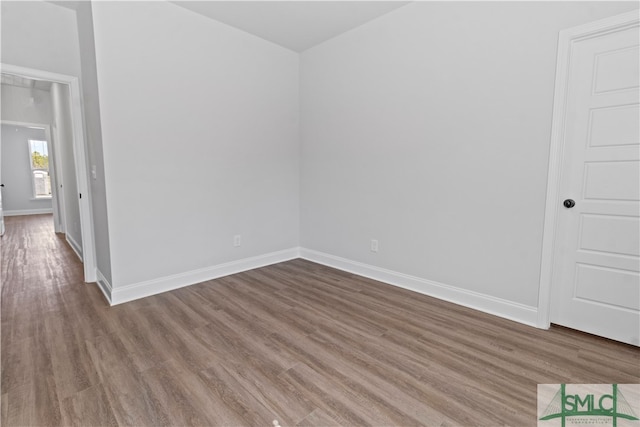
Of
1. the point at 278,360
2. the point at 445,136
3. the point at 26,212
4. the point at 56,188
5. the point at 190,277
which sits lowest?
the point at 278,360

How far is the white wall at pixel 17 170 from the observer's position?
323 inches

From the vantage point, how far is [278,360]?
2.01 m

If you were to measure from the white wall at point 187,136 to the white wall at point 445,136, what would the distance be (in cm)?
74

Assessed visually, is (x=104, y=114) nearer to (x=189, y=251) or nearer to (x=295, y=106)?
(x=189, y=251)

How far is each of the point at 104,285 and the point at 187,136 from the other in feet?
5.60

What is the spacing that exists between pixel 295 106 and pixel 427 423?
3761mm

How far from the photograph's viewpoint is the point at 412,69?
2996mm

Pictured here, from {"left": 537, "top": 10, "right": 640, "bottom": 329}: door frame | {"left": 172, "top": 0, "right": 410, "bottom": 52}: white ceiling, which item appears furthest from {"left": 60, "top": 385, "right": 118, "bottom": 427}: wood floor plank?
{"left": 172, "top": 0, "right": 410, "bottom": 52}: white ceiling

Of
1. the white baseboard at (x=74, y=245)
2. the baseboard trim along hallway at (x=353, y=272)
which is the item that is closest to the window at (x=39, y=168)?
the white baseboard at (x=74, y=245)

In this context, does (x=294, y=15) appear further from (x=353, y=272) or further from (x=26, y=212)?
(x=26, y=212)

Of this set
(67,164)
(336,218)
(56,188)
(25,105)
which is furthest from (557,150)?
(25,105)

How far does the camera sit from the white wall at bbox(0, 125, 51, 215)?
8195 mm

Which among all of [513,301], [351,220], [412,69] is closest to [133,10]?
[412,69]

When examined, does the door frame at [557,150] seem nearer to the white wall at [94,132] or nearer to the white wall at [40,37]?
the white wall at [94,132]
